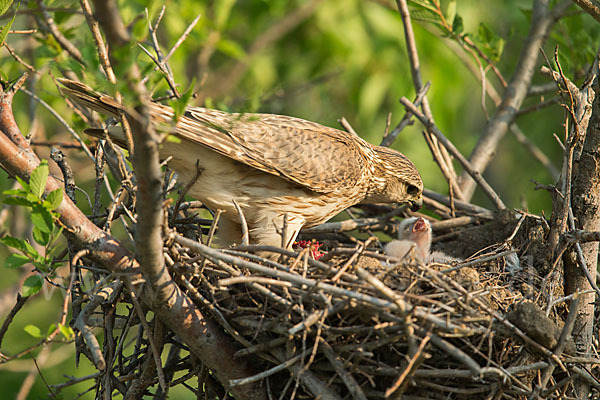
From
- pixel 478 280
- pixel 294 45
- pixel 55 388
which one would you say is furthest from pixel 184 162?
pixel 294 45

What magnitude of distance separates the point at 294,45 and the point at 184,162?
17.6 ft

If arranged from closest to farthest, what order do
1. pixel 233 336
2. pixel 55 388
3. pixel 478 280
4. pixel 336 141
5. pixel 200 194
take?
pixel 233 336 < pixel 478 280 < pixel 55 388 < pixel 200 194 < pixel 336 141

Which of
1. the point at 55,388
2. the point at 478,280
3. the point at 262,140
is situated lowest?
the point at 55,388

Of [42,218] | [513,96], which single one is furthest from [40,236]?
[513,96]

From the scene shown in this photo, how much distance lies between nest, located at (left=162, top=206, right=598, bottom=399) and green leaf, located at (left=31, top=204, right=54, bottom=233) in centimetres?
66

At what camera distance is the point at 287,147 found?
4566 mm

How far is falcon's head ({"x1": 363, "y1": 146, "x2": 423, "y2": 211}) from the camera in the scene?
17.8ft

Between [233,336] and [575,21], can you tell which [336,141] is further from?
[575,21]

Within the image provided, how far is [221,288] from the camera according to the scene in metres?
3.41

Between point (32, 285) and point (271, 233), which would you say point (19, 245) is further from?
point (271, 233)

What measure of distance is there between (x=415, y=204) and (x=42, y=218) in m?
3.41

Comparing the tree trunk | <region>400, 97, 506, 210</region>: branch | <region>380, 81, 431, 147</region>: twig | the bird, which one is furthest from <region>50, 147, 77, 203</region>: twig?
the tree trunk

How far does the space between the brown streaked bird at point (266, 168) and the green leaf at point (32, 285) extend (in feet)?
4.05

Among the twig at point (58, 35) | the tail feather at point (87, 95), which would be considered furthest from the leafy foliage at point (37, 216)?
the twig at point (58, 35)
